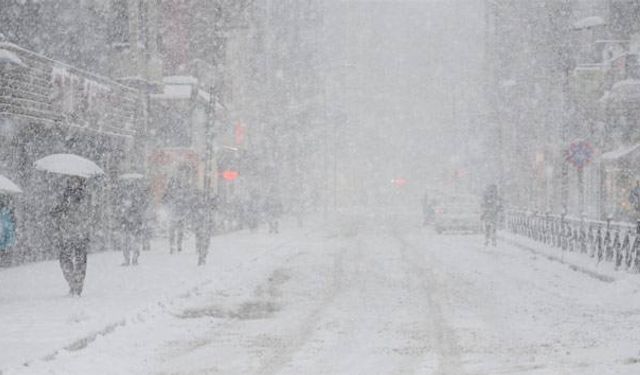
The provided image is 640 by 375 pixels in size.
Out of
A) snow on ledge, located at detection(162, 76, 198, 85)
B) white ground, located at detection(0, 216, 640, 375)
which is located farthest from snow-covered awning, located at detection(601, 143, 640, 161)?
snow on ledge, located at detection(162, 76, 198, 85)

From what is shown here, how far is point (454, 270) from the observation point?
22.0 m

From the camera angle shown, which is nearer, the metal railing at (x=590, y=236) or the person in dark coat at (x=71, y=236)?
the person in dark coat at (x=71, y=236)

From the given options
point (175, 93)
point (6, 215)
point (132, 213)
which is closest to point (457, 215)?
point (175, 93)

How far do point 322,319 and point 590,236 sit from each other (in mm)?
12796

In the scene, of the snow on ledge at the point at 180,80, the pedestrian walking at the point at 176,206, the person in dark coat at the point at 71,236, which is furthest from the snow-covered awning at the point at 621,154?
the person in dark coat at the point at 71,236

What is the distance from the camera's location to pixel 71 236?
15617mm

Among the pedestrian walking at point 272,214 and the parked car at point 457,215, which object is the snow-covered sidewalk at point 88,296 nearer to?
the pedestrian walking at point 272,214

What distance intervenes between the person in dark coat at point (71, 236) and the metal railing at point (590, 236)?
10.2m

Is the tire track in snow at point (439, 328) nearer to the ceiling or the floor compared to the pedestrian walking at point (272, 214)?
nearer to the floor

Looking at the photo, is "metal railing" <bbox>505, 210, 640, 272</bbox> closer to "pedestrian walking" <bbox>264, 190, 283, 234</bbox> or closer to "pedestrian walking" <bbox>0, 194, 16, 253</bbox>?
"pedestrian walking" <bbox>264, 190, 283, 234</bbox>

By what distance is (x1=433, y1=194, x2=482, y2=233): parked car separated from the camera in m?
42.0

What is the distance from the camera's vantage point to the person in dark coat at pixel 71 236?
15602 millimetres

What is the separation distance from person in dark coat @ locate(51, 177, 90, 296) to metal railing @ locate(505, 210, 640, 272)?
10152mm

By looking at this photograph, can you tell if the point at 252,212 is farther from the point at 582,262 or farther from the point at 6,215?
the point at 6,215
